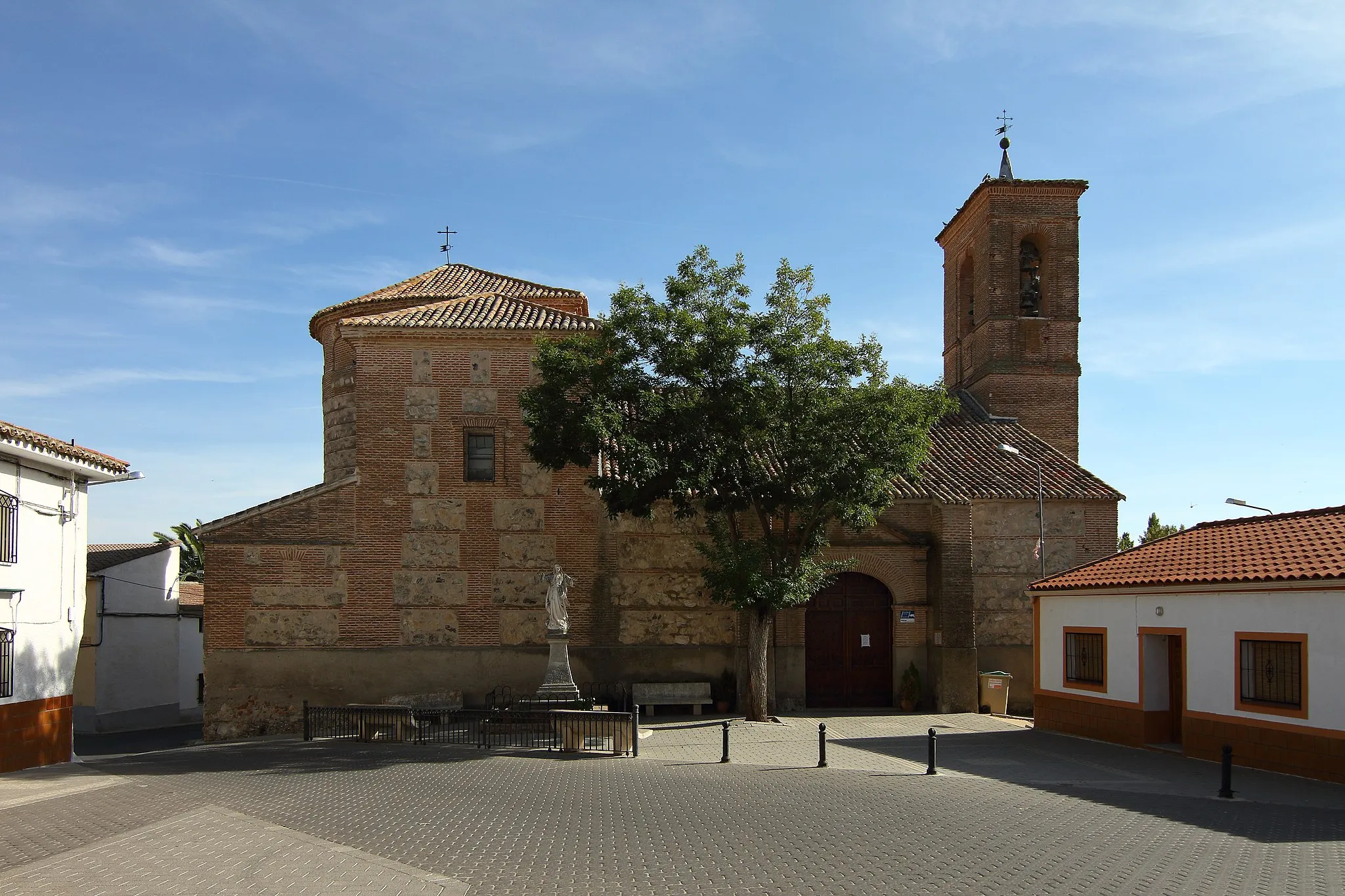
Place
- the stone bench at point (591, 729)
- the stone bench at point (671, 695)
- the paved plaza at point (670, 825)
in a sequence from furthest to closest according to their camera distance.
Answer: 1. the stone bench at point (671, 695)
2. the stone bench at point (591, 729)
3. the paved plaza at point (670, 825)

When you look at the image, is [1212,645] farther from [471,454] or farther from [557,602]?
[471,454]

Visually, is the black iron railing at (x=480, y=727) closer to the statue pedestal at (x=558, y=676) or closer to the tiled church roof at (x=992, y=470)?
the statue pedestal at (x=558, y=676)

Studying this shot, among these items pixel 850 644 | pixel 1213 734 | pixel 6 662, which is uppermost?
pixel 6 662

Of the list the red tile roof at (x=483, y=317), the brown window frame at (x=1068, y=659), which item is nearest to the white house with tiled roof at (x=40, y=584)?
the red tile roof at (x=483, y=317)

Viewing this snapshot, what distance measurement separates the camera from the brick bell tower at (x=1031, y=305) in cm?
2877

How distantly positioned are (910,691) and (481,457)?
10.2 m

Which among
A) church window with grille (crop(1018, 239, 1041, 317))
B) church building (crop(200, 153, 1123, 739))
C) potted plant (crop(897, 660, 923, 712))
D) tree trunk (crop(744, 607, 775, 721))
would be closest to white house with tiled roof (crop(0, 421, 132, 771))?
church building (crop(200, 153, 1123, 739))

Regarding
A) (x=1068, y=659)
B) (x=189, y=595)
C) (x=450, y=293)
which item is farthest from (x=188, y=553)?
(x=1068, y=659)

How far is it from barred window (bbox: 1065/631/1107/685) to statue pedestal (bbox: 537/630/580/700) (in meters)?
8.68

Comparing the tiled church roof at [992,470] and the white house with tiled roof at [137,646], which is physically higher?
the tiled church roof at [992,470]

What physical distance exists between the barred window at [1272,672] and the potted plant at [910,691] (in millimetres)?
8513

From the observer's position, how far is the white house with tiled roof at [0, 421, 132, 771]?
49.7ft

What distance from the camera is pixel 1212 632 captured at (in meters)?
15.2

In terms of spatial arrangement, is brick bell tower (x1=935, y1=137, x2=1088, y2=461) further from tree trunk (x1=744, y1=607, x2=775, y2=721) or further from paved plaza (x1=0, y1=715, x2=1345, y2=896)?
paved plaza (x1=0, y1=715, x2=1345, y2=896)
